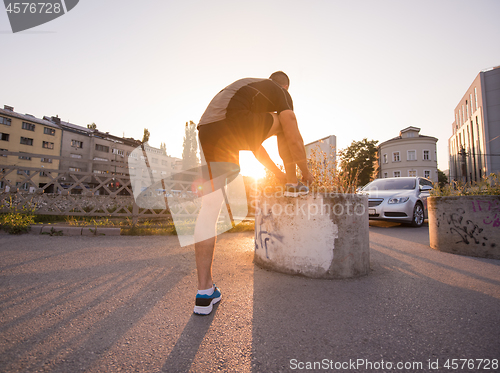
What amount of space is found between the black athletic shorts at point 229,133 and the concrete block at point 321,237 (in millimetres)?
887

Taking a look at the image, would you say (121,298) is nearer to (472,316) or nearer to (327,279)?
(327,279)

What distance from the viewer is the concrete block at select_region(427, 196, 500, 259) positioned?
3225 millimetres

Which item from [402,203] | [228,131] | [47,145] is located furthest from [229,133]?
[47,145]

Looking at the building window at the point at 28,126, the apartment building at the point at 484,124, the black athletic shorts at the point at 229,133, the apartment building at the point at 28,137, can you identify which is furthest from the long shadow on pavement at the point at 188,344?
the building window at the point at 28,126

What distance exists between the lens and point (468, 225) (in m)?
3.37

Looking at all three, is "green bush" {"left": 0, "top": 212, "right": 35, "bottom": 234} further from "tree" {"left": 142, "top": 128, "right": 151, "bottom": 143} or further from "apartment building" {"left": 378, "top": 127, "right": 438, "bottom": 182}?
"tree" {"left": 142, "top": 128, "right": 151, "bottom": 143}

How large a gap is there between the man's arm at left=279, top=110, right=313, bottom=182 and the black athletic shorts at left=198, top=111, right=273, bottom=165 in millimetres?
151

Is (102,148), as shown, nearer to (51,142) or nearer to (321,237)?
(51,142)

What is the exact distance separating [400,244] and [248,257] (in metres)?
2.84

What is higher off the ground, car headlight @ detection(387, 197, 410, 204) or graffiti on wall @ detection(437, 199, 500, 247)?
car headlight @ detection(387, 197, 410, 204)

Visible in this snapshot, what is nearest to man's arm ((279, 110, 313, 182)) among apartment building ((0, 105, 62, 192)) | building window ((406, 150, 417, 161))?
apartment building ((0, 105, 62, 192))

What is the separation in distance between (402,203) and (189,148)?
5054cm

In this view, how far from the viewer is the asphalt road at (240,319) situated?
43.2 inches

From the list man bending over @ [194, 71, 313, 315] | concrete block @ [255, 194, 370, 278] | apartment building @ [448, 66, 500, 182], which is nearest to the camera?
man bending over @ [194, 71, 313, 315]
